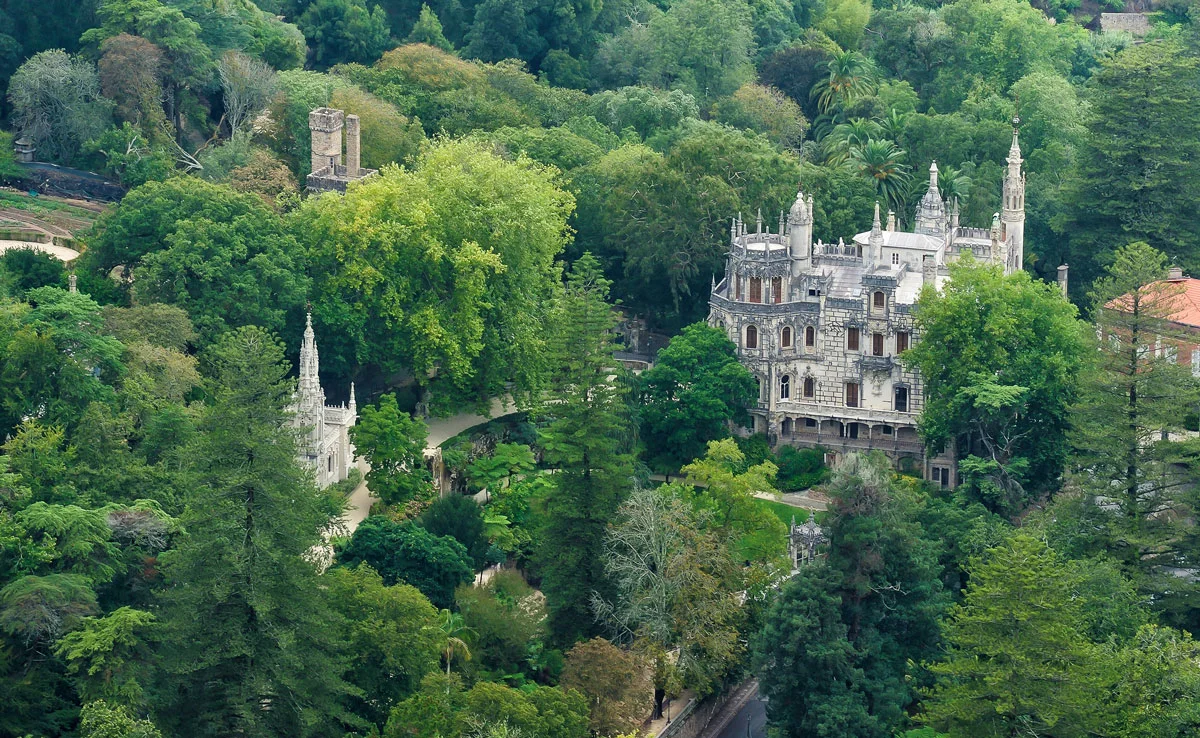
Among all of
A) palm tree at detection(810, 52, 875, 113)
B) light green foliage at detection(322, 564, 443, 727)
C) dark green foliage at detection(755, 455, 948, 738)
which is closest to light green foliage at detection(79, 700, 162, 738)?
light green foliage at detection(322, 564, 443, 727)

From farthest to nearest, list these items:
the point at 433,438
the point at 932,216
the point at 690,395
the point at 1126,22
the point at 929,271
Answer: the point at 1126,22 < the point at 932,216 < the point at 929,271 < the point at 690,395 < the point at 433,438

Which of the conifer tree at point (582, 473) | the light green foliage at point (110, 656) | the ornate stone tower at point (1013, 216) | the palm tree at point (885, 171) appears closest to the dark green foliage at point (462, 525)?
the conifer tree at point (582, 473)

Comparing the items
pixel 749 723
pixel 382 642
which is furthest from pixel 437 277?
pixel 382 642

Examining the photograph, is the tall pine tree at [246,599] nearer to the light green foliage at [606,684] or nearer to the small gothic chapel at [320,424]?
the light green foliage at [606,684]

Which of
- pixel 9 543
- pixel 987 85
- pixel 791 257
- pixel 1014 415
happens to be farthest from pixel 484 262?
pixel 987 85

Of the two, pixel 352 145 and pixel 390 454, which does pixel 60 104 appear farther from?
pixel 390 454

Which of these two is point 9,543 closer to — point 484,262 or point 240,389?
point 240,389
